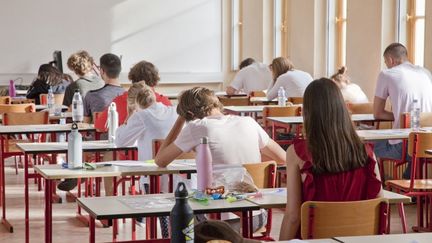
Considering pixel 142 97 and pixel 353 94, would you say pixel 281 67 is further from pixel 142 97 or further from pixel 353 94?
pixel 142 97

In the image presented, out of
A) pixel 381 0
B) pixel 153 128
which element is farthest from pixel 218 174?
pixel 381 0

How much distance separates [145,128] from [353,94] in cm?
376

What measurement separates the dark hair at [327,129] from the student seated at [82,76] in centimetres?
506

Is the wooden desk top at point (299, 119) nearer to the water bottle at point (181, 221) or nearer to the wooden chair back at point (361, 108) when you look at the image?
the wooden chair back at point (361, 108)

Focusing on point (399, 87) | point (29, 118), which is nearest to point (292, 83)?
point (399, 87)

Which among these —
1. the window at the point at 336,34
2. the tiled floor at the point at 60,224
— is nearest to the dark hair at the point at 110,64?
the tiled floor at the point at 60,224

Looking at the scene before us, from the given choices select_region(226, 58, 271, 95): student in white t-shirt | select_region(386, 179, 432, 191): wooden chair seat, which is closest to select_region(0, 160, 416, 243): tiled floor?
select_region(386, 179, 432, 191): wooden chair seat

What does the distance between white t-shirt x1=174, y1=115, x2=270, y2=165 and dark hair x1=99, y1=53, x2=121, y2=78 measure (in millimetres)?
3016

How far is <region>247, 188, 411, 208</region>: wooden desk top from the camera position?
358 centimetres

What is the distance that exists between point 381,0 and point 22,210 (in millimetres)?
4479

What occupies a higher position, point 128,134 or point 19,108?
point 19,108

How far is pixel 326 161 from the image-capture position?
3.47 metres

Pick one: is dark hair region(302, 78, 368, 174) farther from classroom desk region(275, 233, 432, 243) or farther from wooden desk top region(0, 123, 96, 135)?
wooden desk top region(0, 123, 96, 135)

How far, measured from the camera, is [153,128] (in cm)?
574
